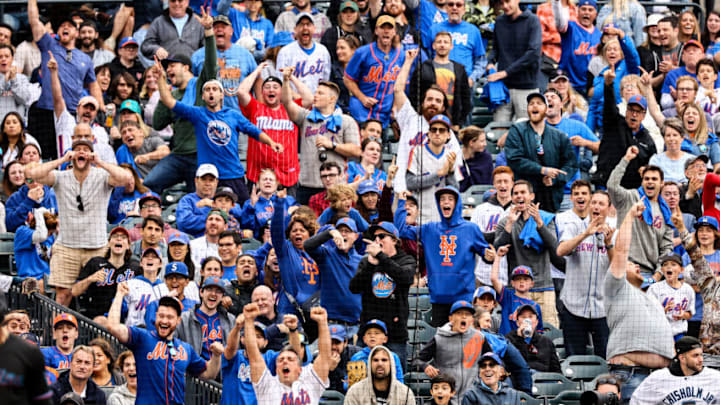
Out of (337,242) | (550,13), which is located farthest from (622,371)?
(550,13)

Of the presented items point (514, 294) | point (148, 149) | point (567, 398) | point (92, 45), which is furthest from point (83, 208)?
point (567, 398)

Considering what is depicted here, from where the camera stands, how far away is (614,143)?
1393cm

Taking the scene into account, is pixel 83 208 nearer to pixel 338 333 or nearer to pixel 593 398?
pixel 338 333

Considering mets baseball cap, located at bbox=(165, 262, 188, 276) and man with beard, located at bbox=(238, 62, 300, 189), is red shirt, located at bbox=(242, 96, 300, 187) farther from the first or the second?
mets baseball cap, located at bbox=(165, 262, 188, 276)

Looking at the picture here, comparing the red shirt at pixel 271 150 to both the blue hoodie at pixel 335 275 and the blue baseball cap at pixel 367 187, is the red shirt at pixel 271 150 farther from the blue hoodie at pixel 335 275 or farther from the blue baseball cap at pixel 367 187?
the blue hoodie at pixel 335 275

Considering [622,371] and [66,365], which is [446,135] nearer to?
[622,371]

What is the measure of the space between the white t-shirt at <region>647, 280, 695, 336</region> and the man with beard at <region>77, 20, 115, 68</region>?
654 cm

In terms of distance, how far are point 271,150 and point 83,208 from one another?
197cm

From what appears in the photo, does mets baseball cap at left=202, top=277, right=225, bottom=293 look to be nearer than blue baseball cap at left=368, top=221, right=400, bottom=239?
Yes

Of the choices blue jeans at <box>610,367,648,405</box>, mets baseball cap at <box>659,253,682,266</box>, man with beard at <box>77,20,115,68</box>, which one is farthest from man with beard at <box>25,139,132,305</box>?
mets baseball cap at <box>659,253,682,266</box>

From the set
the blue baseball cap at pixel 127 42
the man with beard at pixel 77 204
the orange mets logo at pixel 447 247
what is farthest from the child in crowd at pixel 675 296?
the blue baseball cap at pixel 127 42

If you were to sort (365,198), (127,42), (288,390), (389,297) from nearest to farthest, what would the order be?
(288,390)
(389,297)
(365,198)
(127,42)

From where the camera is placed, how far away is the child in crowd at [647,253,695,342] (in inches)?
473

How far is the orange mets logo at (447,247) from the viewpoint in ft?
39.6
